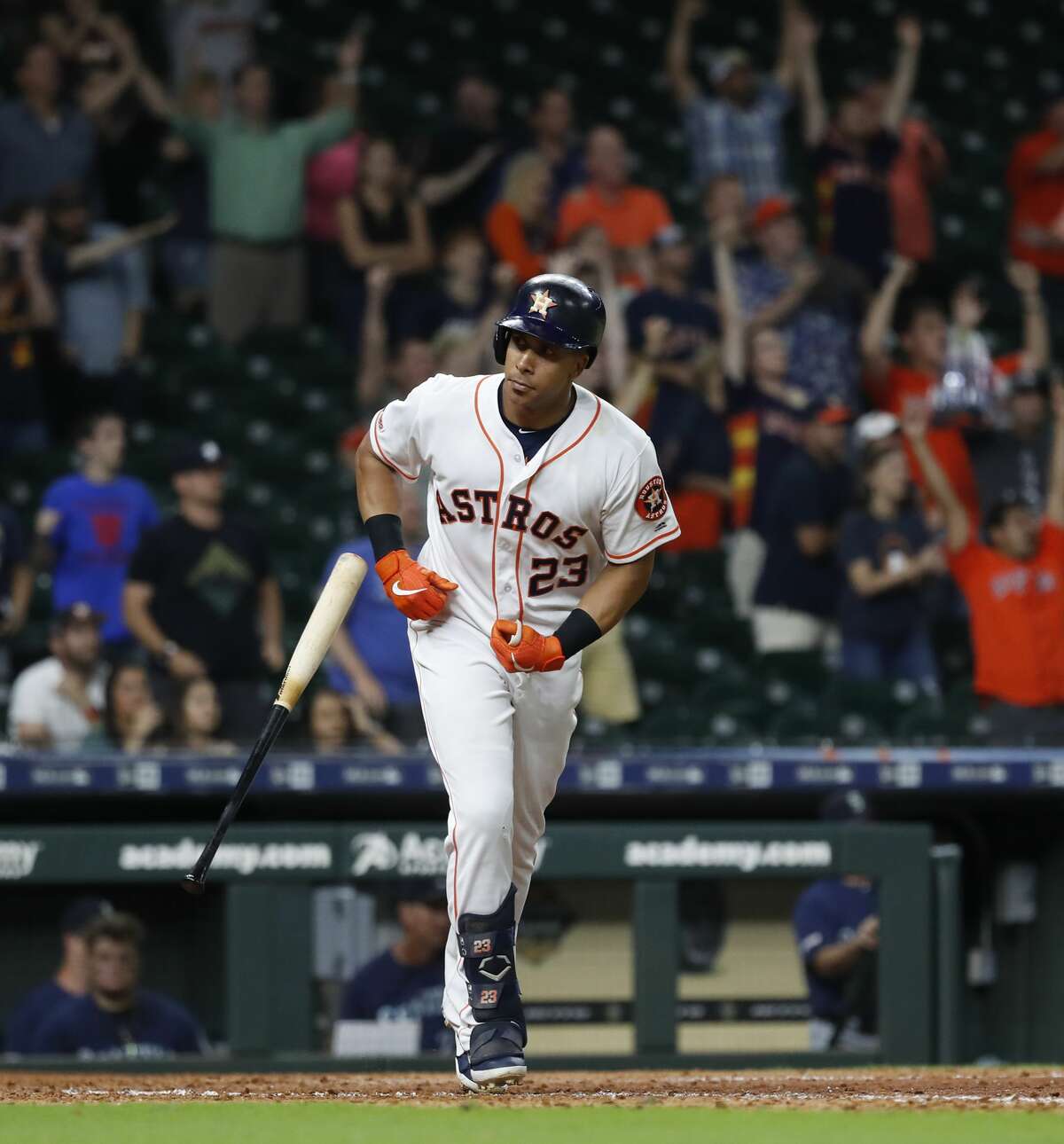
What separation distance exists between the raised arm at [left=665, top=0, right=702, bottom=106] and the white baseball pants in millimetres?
7129

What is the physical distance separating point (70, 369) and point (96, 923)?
3141 mm

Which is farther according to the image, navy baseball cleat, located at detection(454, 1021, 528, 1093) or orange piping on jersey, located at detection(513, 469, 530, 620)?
orange piping on jersey, located at detection(513, 469, 530, 620)

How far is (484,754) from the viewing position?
453 centimetres

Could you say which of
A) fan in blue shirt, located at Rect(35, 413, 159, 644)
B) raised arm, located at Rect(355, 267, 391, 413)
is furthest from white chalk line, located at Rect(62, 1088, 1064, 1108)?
raised arm, located at Rect(355, 267, 391, 413)

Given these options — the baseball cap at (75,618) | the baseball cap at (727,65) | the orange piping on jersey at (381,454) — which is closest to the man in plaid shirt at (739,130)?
the baseball cap at (727,65)

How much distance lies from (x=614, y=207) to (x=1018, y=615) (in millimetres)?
3023

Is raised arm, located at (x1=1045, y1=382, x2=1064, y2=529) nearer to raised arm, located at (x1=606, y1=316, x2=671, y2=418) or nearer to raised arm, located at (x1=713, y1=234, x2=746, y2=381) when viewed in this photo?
raised arm, located at (x1=713, y1=234, x2=746, y2=381)

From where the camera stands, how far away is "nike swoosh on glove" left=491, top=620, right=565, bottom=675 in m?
4.53

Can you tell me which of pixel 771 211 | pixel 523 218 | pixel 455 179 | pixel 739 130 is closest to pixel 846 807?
pixel 771 211

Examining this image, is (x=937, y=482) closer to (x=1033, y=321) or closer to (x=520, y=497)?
(x=1033, y=321)

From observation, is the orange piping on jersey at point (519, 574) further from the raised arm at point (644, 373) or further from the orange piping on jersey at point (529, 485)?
the raised arm at point (644, 373)

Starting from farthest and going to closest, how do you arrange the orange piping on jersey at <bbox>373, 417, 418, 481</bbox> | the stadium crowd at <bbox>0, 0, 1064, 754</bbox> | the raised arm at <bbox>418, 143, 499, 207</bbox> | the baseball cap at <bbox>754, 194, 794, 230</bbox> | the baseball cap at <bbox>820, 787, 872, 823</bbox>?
1. the raised arm at <bbox>418, 143, 499, 207</bbox>
2. the baseball cap at <bbox>754, 194, 794, 230</bbox>
3. the stadium crowd at <bbox>0, 0, 1064, 754</bbox>
4. the baseball cap at <bbox>820, 787, 872, 823</bbox>
5. the orange piping on jersey at <bbox>373, 417, 418, 481</bbox>

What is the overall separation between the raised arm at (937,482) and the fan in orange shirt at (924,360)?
0.12 metres

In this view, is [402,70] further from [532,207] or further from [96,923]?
[96,923]
